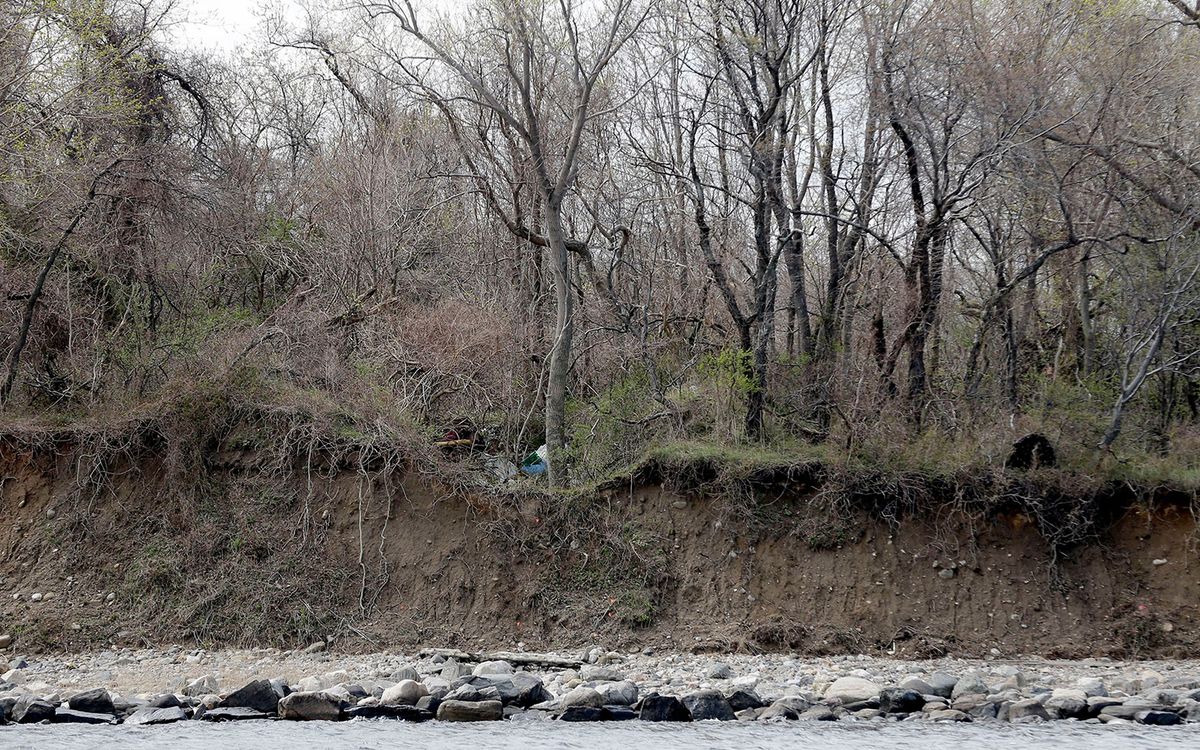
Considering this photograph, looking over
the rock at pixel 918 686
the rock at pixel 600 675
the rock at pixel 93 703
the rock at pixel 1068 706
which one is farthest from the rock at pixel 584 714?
the rock at pixel 1068 706

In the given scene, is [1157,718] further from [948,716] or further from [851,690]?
[851,690]

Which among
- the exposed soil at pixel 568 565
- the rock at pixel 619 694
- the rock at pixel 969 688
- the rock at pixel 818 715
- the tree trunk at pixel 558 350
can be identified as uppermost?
the tree trunk at pixel 558 350

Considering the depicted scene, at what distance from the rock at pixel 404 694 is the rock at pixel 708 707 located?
2.61 metres

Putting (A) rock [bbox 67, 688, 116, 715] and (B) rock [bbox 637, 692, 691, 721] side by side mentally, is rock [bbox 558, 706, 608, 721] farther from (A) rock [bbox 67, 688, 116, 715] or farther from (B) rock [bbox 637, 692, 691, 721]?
(A) rock [bbox 67, 688, 116, 715]

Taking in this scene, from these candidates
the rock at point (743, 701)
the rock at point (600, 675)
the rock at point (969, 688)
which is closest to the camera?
the rock at point (743, 701)

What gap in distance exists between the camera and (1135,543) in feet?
43.4

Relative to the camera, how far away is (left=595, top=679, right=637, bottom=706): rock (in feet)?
31.7

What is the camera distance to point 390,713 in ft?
30.9

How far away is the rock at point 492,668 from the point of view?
10688mm

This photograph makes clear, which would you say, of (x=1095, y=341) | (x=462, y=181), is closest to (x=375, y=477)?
(x=462, y=181)

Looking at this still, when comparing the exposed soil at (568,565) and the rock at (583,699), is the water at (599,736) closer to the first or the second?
the rock at (583,699)

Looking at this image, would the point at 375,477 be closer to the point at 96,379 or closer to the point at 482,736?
the point at 96,379

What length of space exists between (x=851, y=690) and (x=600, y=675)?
2709 mm

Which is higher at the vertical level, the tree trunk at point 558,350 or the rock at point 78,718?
the tree trunk at point 558,350
